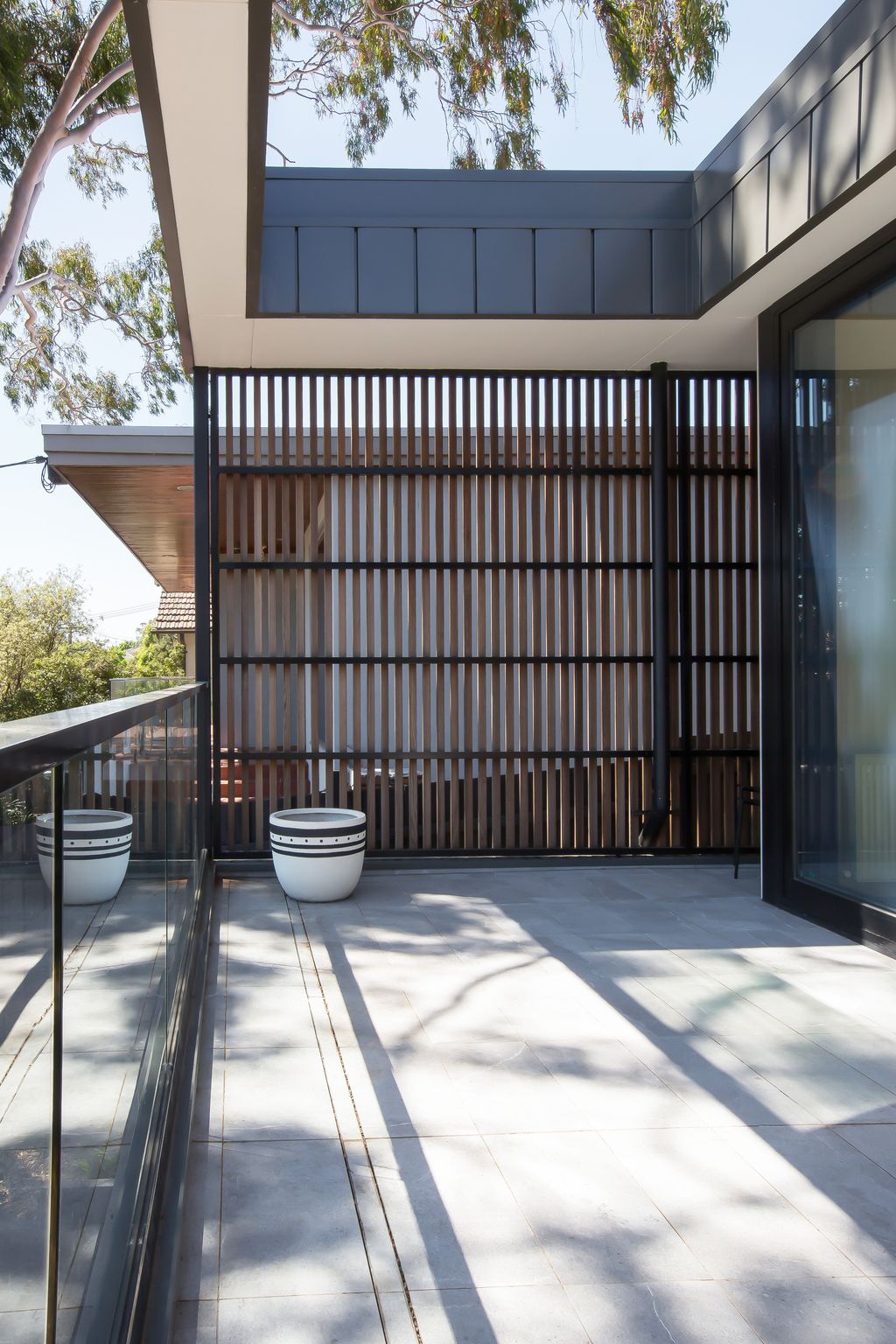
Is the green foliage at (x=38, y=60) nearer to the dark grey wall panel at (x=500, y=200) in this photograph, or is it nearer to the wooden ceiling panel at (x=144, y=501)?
the wooden ceiling panel at (x=144, y=501)

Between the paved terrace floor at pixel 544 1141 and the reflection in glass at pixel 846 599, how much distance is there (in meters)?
0.51

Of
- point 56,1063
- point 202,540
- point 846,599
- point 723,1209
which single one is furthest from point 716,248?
point 56,1063

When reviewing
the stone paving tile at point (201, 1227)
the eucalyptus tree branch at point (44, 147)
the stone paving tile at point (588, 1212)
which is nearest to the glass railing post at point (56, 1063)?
the stone paving tile at point (201, 1227)

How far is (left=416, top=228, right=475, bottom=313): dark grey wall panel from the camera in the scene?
536 centimetres

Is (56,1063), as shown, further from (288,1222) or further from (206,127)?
(206,127)

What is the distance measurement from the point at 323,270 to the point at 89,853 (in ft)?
14.8

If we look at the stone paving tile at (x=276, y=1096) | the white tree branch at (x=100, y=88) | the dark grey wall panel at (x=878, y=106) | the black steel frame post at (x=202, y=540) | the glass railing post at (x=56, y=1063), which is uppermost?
the white tree branch at (x=100, y=88)

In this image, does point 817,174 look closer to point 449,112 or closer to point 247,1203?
point 247,1203

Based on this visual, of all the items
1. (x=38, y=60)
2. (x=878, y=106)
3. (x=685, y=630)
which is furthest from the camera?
(x=38, y=60)

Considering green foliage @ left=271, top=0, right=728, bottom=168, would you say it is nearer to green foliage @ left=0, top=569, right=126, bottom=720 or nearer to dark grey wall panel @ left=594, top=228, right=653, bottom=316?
dark grey wall panel @ left=594, top=228, right=653, bottom=316

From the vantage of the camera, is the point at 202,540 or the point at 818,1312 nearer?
the point at 818,1312

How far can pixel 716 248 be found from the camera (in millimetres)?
5094

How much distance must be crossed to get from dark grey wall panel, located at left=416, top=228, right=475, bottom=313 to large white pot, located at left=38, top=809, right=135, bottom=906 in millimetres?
4152

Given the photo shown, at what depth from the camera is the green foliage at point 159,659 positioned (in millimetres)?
33156
